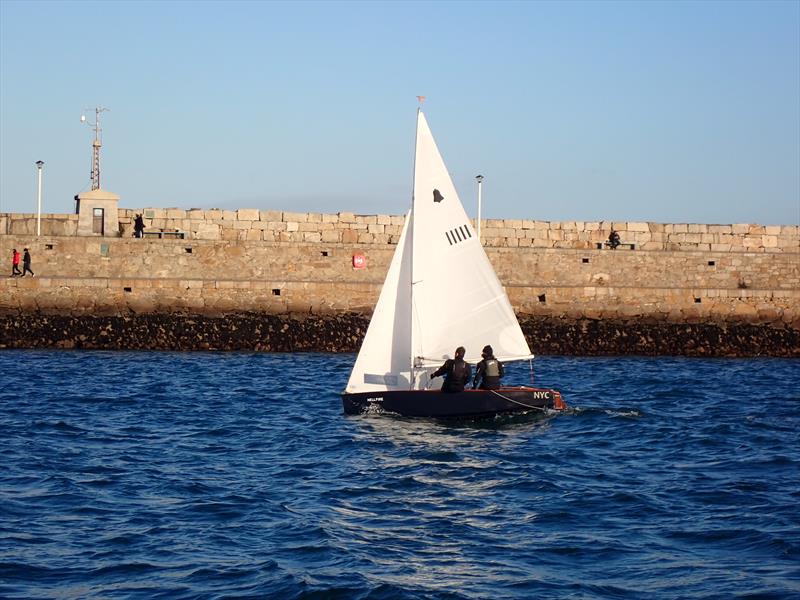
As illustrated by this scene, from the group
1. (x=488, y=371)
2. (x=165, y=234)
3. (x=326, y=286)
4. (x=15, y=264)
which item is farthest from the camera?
(x=165, y=234)

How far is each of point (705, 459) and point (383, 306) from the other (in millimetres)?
5362

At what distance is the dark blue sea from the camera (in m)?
9.80

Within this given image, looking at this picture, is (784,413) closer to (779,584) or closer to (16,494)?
(779,584)

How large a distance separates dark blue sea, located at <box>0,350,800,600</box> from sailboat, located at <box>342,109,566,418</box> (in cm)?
83

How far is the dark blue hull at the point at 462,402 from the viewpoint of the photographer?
57.1 feet

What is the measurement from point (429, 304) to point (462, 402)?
1697 millimetres

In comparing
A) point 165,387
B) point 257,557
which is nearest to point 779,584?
point 257,557

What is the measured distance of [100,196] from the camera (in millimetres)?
34062

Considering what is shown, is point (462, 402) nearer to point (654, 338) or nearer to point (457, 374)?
point (457, 374)

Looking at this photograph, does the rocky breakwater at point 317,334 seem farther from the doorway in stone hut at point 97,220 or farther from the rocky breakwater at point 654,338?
the doorway in stone hut at point 97,220

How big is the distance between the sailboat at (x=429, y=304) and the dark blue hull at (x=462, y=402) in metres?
0.19

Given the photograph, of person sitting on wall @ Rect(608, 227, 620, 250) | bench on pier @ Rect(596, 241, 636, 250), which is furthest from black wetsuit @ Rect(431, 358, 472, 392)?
bench on pier @ Rect(596, 241, 636, 250)

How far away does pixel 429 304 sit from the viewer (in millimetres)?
18281


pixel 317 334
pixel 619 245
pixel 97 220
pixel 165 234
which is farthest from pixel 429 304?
pixel 619 245
